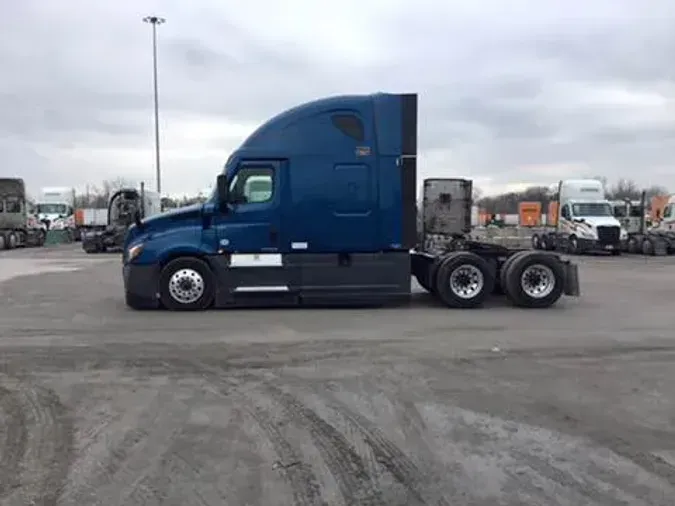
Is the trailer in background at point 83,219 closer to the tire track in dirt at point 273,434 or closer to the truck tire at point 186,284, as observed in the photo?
the truck tire at point 186,284

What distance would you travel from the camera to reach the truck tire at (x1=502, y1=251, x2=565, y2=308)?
14031 millimetres

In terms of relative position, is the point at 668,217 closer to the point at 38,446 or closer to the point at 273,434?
the point at 273,434

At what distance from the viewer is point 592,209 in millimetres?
36719

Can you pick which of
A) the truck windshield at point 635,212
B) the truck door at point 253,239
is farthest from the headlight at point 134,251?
the truck windshield at point 635,212

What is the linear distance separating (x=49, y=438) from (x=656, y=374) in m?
6.15

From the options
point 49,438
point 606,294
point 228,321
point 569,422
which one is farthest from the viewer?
point 606,294

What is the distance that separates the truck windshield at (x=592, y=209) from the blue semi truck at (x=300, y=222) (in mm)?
25240

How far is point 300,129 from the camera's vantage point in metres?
13.3

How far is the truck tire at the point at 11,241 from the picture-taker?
143 ft

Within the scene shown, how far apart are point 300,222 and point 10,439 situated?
8177 mm

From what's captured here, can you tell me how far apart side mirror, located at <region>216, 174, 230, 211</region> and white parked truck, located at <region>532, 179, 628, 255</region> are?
83.9 feet

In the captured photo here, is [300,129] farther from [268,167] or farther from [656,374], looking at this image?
[656,374]

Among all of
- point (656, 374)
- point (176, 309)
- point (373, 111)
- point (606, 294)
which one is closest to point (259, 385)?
point (656, 374)

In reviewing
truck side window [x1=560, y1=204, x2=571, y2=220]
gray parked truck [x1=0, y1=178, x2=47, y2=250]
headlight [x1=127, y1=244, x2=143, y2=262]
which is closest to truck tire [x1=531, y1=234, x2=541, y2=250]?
truck side window [x1=560, y1=204, x2=571, y2=220]
